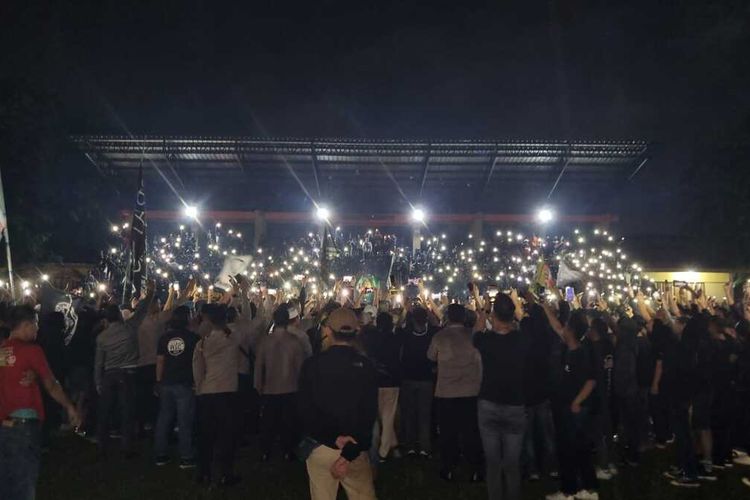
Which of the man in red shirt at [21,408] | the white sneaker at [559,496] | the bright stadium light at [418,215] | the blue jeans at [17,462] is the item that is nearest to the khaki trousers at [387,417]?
the white sneaker at [559,496]

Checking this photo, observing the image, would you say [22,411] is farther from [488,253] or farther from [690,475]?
[488,253]

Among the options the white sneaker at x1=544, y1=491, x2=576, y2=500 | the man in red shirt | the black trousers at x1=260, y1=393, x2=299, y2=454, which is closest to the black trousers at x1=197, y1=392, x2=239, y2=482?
the black trousers at x1=260, y1=393, x2=299, y2=454

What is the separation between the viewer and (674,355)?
758cm

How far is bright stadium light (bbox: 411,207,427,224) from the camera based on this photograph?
30281 millimetres

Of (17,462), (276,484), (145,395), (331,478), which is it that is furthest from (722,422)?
(145,395)

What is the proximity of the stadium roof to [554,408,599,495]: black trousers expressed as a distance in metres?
25.3

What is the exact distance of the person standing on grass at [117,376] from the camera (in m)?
8.57

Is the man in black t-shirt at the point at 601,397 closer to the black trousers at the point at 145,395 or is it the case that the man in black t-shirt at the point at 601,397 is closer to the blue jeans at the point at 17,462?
the blue jeans at the point at 17,462

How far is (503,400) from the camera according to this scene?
5.39 m

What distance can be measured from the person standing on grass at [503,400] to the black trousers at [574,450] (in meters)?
1.45

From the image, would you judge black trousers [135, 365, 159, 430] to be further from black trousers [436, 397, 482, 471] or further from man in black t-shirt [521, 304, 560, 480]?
man in black t-shirt [521, 304, 560, 480]

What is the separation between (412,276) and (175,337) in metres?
15.3

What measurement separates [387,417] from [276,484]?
188 cm

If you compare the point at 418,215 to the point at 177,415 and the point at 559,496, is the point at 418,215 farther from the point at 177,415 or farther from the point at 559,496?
the point at 559,496
